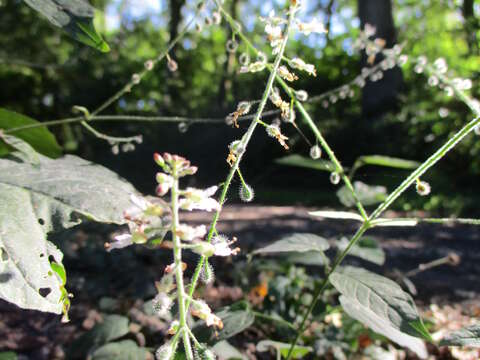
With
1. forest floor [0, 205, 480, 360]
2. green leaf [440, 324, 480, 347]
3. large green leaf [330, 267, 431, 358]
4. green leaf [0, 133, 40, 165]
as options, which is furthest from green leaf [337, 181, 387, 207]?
green leaf [0, 133, 40, 165]

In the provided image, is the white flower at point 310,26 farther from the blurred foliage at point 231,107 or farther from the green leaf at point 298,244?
the blurred foliage at point 231,107

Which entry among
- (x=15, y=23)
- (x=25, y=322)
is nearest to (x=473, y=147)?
(x=25, y=322)

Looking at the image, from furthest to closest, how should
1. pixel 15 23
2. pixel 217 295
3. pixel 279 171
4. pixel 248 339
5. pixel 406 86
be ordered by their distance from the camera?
pixel 15 23, pixel 406 86, pixel 279 171, pixel 217 295, pixel 248 339

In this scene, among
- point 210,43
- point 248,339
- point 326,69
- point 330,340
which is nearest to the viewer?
point 330,340

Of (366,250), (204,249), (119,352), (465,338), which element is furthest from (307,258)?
(204,249)

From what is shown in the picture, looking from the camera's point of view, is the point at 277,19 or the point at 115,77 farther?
the point at 115,77

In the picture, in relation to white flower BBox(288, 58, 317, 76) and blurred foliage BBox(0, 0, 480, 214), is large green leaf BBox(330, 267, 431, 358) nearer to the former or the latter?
white flower BBox(288, 58, 317, 76)

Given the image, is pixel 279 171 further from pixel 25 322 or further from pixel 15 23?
pixel 15 23
